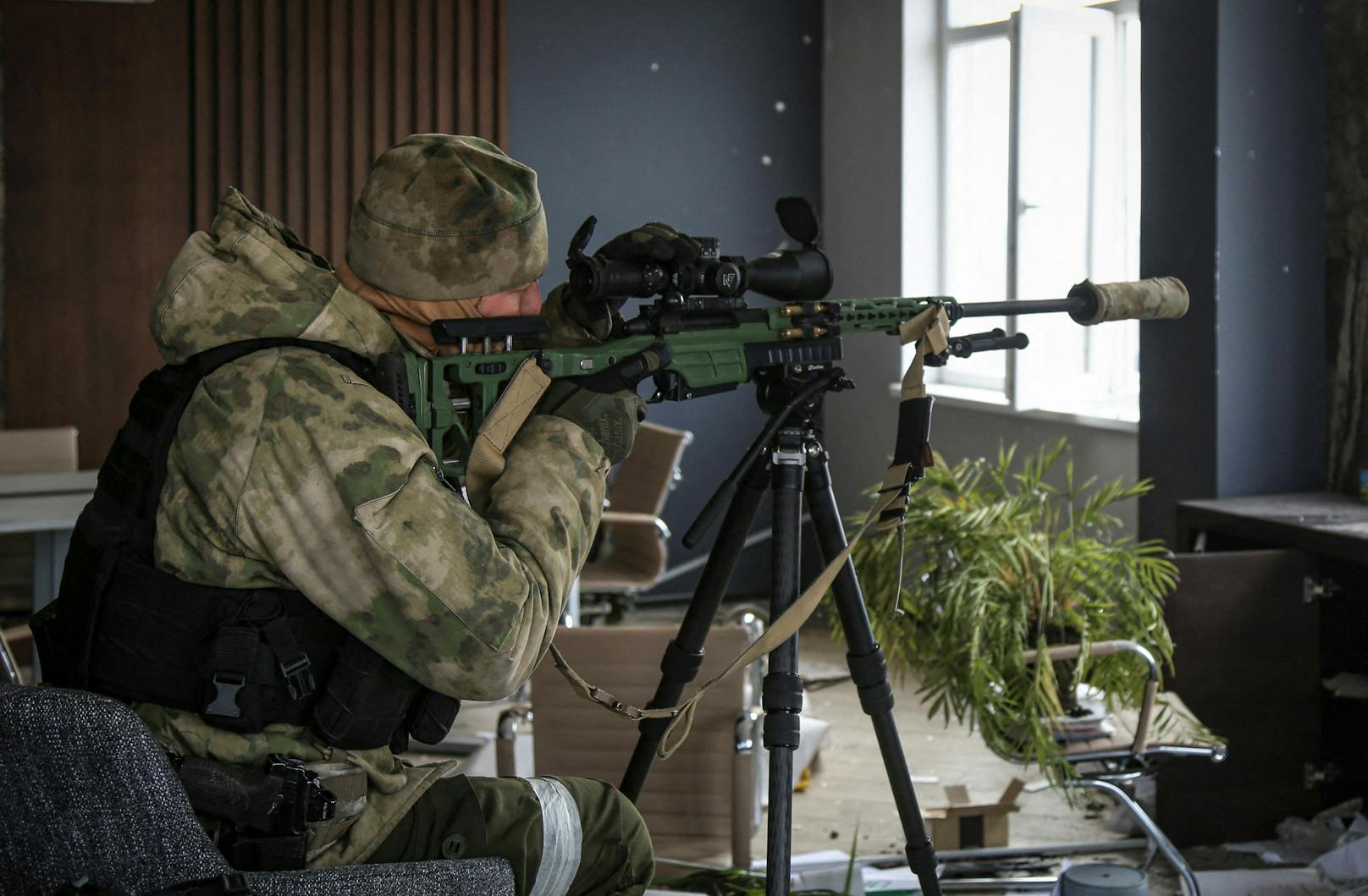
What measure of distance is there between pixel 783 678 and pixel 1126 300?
756 millimetres

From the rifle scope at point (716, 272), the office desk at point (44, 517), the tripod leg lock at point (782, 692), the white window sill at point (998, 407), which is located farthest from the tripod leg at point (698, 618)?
the white window sill at point (998, 407)

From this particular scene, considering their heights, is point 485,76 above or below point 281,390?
above

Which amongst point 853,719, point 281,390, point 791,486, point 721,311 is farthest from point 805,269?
point 853,719

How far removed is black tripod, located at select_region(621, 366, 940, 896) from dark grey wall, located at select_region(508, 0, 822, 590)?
3.12 metres

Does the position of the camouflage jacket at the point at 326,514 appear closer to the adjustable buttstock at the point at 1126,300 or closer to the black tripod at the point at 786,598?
the black tripod at the point at 786,598

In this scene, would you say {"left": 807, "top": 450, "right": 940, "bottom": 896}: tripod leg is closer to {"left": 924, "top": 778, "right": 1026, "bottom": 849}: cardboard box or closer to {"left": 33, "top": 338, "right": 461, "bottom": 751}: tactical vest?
{"left": 33, "top": 338, "right": 461, "bottom": 751}: tactical vest

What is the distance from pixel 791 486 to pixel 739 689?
519mm

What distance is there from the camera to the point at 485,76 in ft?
16.3

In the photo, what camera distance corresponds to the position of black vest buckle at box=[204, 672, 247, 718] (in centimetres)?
129

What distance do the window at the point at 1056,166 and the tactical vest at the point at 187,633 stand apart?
9.54 ft

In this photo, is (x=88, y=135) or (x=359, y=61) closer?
(x=88, y=135)

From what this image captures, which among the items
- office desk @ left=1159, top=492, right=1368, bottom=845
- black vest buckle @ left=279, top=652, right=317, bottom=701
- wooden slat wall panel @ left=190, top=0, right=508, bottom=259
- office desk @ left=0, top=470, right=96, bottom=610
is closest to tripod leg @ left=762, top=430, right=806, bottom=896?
black vest buckle @ left=279, top=652, right=317, bottom=701

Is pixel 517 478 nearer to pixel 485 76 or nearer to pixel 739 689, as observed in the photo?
pixel 739 689

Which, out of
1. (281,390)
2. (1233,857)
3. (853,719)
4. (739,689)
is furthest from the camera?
(853,719)
